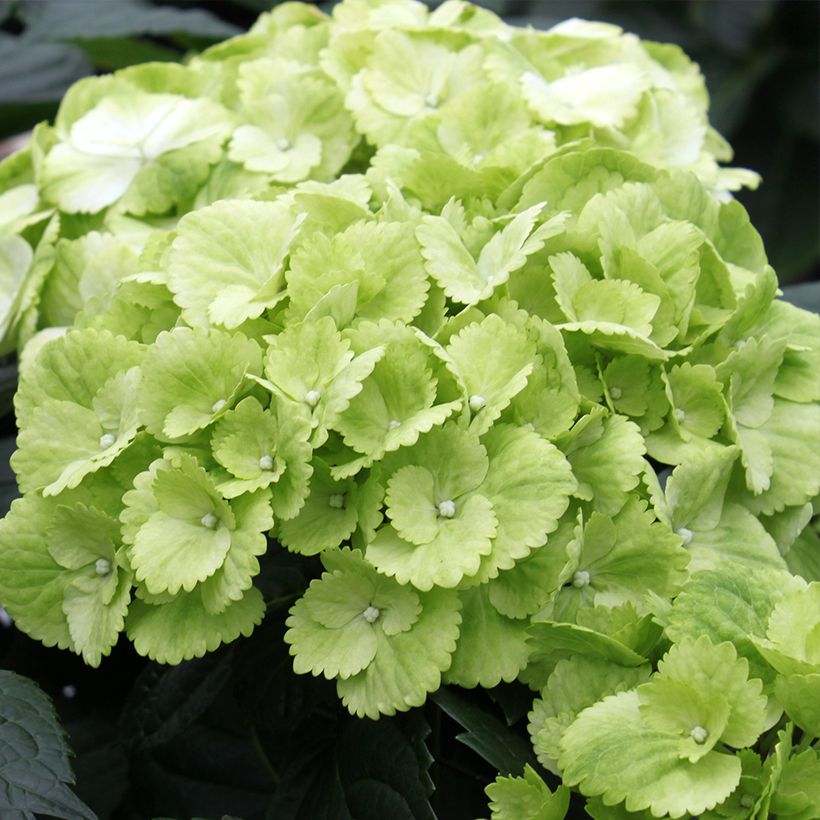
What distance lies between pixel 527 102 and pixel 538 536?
394mm

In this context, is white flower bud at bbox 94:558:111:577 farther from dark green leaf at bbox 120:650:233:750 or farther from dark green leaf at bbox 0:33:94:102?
dark green leaf at bbox 0:33:94:102

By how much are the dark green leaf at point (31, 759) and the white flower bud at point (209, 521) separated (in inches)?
6.0

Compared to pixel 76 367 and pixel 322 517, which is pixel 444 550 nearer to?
pixel 322 517

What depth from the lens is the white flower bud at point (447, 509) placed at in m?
0.58

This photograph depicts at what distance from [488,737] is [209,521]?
192 mm

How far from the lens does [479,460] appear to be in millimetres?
574

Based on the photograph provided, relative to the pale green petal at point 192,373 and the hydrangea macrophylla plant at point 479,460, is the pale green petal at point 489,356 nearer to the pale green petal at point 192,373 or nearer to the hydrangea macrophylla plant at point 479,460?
the hydrangea macrophylla plant at point 479,460

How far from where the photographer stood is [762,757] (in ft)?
1.82

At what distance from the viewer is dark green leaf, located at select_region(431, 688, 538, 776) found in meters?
0.59

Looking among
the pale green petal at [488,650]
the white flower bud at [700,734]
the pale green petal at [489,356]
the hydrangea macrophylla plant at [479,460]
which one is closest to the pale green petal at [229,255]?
the hydrangea macrophylla plant at [479,460]

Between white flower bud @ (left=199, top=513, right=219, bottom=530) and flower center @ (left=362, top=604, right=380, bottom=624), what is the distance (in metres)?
0.09

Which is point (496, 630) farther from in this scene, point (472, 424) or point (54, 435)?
point (54, 435)

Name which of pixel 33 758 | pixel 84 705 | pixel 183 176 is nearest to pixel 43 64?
pixel 183 176

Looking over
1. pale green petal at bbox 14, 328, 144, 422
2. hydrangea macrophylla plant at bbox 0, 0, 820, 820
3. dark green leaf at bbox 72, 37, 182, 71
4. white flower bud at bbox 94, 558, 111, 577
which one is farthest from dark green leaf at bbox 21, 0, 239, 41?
white flower bud at bbox 94, 558, 111, 577
